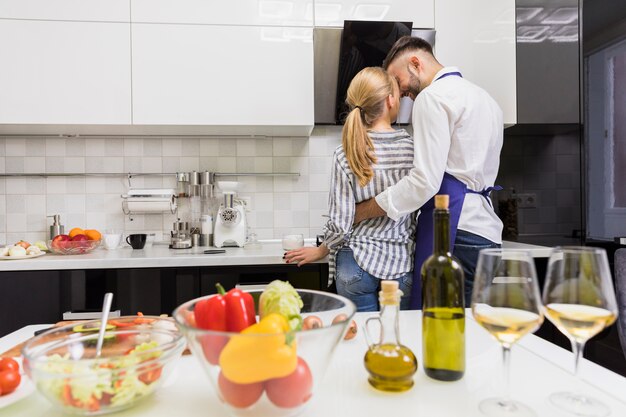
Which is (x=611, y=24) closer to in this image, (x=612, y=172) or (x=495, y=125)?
(x=612, y=172)

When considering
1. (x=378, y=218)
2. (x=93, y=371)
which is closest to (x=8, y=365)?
(x=93, y=371)

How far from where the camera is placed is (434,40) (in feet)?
7.00

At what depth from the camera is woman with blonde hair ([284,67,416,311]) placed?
1455 millimetres

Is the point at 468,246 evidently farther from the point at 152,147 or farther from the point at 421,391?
the point at 152,147

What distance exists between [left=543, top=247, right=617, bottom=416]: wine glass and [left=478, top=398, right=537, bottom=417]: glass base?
0.17ft

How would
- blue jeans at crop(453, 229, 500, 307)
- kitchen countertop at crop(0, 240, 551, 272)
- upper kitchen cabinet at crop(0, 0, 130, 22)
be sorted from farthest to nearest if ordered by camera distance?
upper kitchen cabinet at crop(0, 0, 130, 22)
kitchen countertop at crop(0, 240, 551, 272)
blue jeans at crop(453, 229, 500, 307)

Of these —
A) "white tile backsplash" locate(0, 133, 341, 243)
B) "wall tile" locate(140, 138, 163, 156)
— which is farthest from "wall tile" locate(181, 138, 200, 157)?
"wall tile" locate(140, 138, 163, 156)

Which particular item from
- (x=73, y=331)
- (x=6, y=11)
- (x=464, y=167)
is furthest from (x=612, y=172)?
(x=6, y=11)

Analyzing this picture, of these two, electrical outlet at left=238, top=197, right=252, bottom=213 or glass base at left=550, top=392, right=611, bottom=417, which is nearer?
glass base at left=550, top=392, right=611, bottom=417

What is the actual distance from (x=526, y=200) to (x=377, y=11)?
125 centimetres

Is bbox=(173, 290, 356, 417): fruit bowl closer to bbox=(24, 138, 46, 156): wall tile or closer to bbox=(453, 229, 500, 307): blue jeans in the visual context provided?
bbox=(453, 229, 500, 307): blue jeans

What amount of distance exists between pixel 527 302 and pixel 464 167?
1033mm

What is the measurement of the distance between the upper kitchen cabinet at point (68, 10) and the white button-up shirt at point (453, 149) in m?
1.46

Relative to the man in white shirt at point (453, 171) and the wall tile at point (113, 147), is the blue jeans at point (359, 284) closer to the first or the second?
the man in white shirt at point (453, 171)
